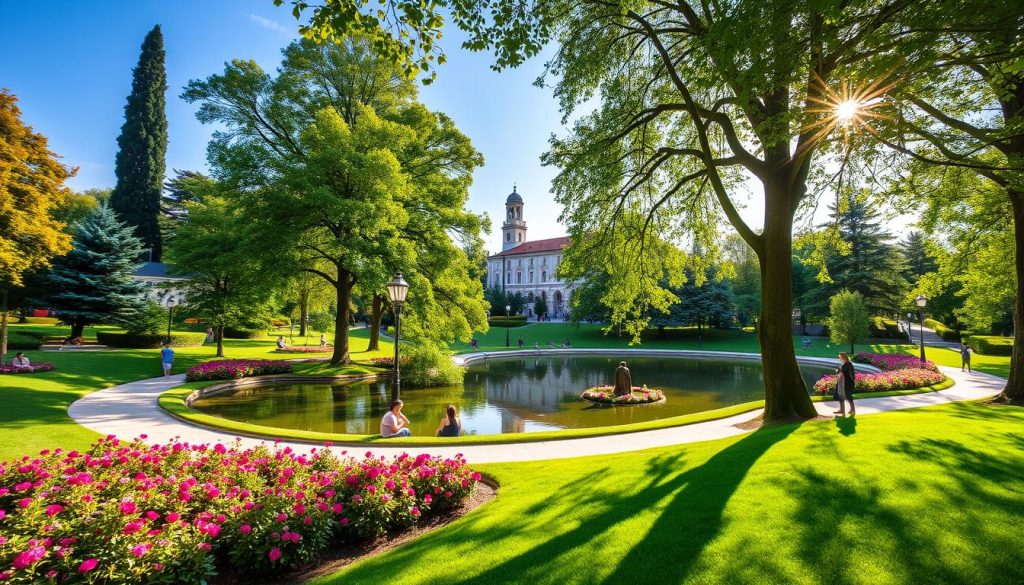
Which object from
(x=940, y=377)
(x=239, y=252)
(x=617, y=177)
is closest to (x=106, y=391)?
(x=239, y=252)

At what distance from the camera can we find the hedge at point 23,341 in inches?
783

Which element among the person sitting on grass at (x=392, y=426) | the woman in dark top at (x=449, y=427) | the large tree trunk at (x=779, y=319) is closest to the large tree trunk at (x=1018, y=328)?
the large tree trunk at (x=779, y=319)

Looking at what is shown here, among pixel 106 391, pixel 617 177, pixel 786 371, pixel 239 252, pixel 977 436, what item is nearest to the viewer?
pixel 977 436

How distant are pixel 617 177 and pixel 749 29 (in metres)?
5.91

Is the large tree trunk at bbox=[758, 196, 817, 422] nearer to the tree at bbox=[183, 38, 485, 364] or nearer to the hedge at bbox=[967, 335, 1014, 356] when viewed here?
the tree at bbox=[183, 38, 485, 364]

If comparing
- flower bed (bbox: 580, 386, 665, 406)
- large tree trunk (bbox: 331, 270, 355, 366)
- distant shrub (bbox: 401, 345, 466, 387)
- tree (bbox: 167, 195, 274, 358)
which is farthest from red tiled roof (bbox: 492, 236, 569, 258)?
flower bed (bbox: 580, 386, 665, 406)

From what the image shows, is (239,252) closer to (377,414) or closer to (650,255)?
(377,414)

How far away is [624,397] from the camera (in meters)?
15.4

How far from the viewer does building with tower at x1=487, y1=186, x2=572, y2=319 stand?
78438mm

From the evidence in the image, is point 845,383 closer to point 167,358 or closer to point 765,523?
point 765,523

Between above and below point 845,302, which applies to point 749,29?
above

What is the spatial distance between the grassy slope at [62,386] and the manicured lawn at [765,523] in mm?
8063

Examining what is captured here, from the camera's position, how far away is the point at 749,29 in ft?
16.7

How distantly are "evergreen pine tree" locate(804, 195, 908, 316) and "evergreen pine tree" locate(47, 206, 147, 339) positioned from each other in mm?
52569
